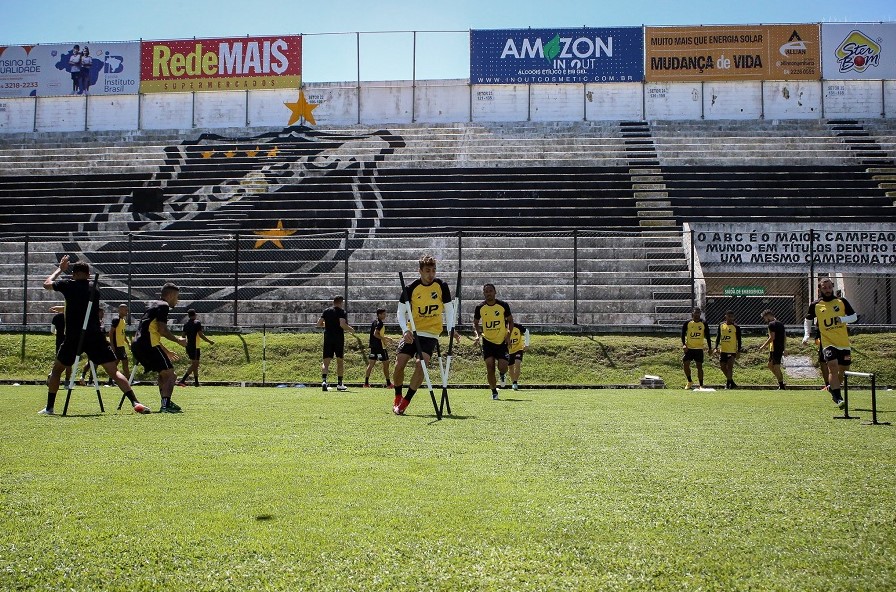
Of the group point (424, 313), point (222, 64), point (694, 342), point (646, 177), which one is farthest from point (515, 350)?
point (222, 64)

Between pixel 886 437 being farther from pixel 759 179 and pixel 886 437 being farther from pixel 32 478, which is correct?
pixel 759 179

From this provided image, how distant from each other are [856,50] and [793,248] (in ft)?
49.9

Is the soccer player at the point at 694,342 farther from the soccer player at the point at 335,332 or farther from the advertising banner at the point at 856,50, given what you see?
the advertising banner at the point at 856,50

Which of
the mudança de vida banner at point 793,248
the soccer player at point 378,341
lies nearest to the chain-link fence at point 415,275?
the mudança de vida banner at point 793,248

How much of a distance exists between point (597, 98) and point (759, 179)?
9.62 m

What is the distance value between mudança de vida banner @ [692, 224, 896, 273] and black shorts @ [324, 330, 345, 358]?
41.3 ft

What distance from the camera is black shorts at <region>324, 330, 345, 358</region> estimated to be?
63.5 ft

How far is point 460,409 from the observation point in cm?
1210

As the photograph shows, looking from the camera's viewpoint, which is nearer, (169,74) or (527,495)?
(527,495)

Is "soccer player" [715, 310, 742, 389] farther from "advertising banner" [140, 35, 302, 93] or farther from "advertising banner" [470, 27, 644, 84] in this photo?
"advertising banner" [140, 35, 302, 93]

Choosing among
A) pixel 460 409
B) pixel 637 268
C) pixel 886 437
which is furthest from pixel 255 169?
pixel 886 437

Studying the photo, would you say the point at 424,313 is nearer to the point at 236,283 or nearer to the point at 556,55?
the point at 236,283

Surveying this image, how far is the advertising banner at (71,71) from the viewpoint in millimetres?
40438

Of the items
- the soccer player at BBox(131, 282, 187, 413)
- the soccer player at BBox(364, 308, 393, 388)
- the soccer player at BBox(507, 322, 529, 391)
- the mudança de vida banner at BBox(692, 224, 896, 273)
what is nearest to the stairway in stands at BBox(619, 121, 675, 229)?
the mudança de vida banner at BBox(692, 224, 896, 273)
